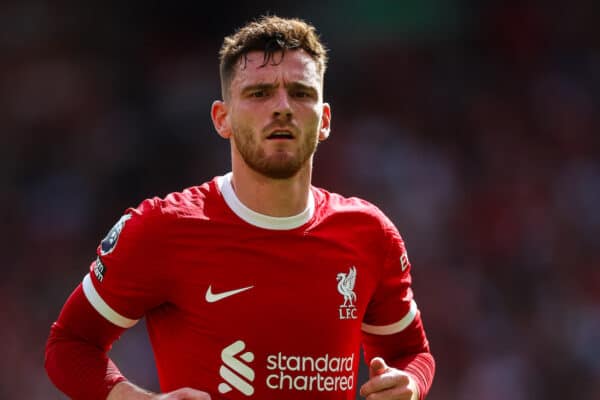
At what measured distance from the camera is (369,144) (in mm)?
8812

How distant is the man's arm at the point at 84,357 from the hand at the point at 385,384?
0.58 meters

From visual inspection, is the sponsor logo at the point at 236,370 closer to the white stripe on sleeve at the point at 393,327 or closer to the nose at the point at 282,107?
the white stripe on sleeve at the point at 393,327

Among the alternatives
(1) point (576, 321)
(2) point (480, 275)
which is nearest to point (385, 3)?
(2) point (480, 275)

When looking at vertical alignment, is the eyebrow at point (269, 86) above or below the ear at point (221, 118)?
above

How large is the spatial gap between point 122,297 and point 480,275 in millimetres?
5791

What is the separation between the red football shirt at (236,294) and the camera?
2.51m

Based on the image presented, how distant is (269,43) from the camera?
8.67ft

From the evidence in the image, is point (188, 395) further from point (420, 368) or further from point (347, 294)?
point (420, 368)

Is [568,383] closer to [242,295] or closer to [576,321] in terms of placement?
[576,321]

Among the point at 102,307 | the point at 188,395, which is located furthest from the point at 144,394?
the point at 102,307

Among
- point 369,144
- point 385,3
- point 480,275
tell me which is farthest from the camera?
point 385,3

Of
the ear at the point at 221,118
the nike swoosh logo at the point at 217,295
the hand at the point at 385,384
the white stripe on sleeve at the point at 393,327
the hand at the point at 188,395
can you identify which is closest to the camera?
the hand at the point at 188,395

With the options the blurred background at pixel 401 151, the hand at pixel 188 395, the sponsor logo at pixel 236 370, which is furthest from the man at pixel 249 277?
the blurred background at pixel 401 151

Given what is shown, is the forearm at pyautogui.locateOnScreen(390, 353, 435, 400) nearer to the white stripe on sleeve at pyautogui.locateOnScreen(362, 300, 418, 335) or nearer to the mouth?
the white stripe on sleeve at pyautogui.locateOnScreen(362, 300, 418, 335)
